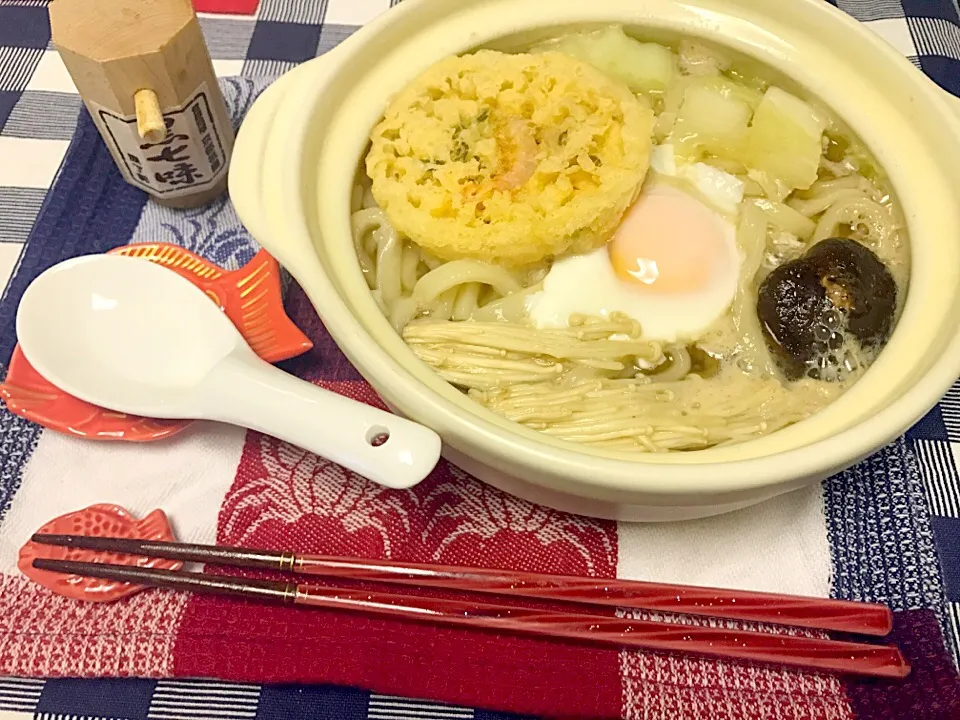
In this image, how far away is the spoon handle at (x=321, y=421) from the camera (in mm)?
825

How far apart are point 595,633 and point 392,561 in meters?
0.28

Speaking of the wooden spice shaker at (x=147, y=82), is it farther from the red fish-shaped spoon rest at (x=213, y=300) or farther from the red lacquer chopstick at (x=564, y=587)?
the red lacquer chopstick at (x=564, y=587)

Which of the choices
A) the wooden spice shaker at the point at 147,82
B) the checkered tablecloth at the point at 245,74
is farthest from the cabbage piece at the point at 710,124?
the wooden spice shaker at the point at 147,82

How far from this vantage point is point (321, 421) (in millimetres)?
916

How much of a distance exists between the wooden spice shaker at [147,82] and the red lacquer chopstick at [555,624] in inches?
27.7

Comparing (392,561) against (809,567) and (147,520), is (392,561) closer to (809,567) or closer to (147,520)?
(147,520)

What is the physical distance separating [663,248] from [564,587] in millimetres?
563

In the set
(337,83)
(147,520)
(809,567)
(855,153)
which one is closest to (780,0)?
(855,153)

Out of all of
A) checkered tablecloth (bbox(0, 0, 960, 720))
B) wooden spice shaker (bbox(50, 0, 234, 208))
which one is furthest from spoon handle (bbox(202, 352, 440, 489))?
wooden spice shaker (bbox(50, 0, 234, 208))

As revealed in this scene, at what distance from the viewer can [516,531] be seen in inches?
40.3

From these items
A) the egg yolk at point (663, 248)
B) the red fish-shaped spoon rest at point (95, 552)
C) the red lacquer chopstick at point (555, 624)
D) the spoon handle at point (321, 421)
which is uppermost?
the egg yolk at point (663, 248)

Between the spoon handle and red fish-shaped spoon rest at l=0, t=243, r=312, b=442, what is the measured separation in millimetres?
90

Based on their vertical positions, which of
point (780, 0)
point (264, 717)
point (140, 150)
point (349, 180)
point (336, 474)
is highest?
point (780, 0)

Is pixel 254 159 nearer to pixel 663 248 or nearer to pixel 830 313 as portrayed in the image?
pixel 663 248
